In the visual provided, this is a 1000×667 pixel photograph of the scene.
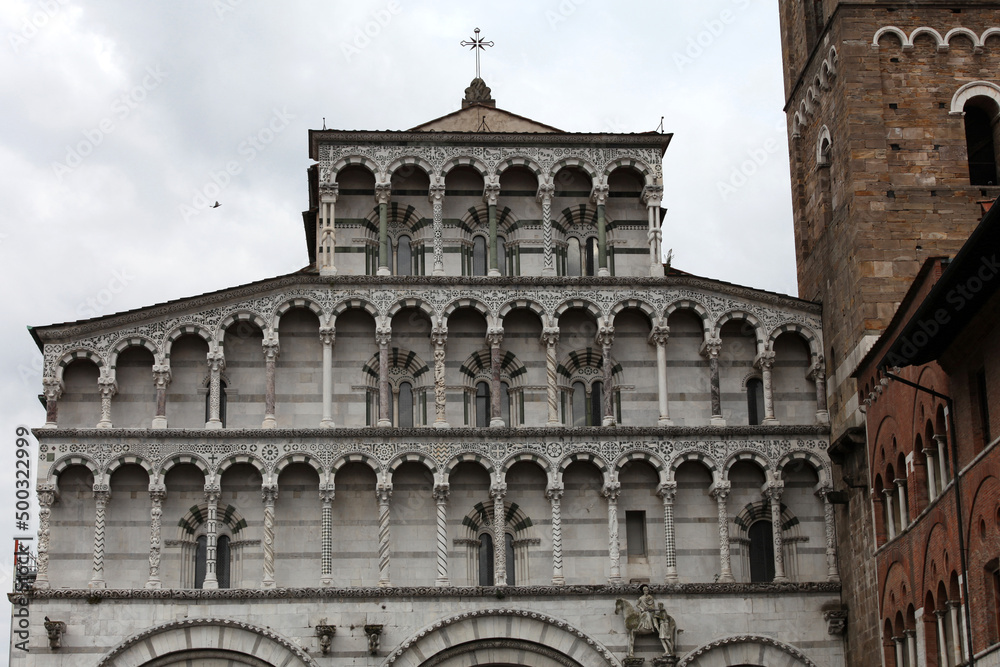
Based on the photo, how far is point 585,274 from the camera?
88.9 feet

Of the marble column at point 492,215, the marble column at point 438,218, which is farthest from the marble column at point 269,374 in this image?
the marble column at point 492,215

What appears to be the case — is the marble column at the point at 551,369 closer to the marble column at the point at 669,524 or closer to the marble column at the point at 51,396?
the marble column at the point at 669,524

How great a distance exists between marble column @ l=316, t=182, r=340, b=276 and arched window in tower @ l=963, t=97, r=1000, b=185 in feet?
35.2

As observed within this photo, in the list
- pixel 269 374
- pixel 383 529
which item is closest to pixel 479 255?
pixel 269 374

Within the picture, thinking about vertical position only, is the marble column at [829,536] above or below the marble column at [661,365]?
below

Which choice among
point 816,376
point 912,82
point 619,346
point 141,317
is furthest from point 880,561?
point 141,317

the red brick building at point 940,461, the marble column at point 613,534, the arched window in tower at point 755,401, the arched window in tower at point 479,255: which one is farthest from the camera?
the arched window in tower at point 479,255

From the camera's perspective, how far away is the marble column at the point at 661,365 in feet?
84.4

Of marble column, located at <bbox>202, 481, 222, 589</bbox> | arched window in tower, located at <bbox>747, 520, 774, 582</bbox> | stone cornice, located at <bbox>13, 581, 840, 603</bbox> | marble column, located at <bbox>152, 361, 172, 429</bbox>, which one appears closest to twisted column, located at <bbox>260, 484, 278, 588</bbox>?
stone cornice, located at <bbox>13, 581, 840, 603</bbox>

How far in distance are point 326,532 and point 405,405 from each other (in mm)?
2754

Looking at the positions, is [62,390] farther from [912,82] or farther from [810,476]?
[912,82]

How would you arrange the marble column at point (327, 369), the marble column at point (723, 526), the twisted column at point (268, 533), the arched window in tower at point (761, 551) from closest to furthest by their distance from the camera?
the twisted column at point (268, 533)
the marble column at point (723, 526)
the marble column at point (327, 369)
the arched window in tower at point (761, 551)

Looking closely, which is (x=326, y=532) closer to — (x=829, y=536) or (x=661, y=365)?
(x=661, y=365)

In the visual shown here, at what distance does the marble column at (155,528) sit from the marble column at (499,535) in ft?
17.3
